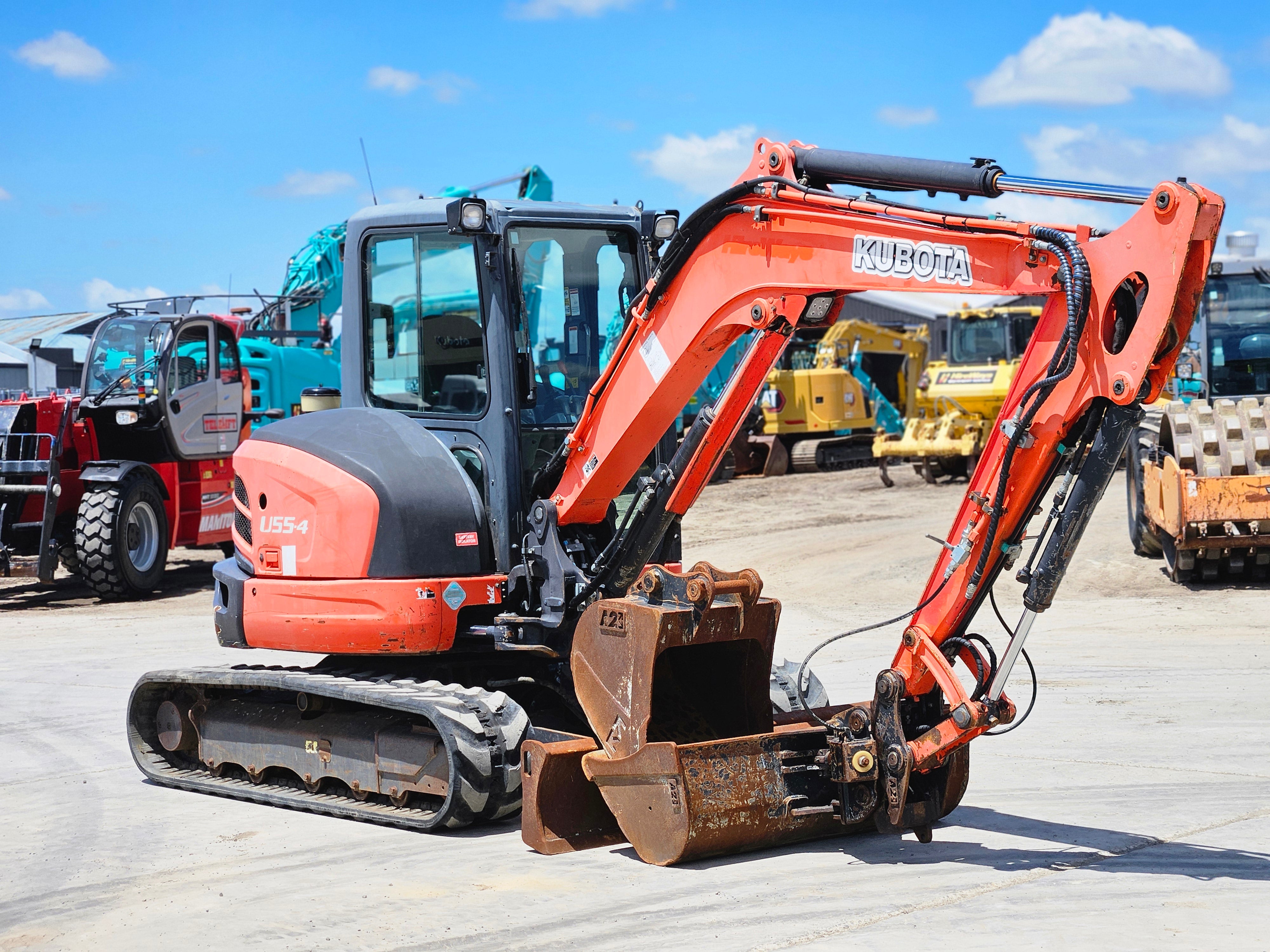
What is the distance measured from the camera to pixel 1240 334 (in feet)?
49.2

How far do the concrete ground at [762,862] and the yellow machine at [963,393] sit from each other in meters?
13.6

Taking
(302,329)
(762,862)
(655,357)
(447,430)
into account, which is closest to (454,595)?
(447,430)

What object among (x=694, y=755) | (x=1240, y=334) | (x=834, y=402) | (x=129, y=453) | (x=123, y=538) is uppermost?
(x=1240, y=334)

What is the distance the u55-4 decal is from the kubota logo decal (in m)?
3.08

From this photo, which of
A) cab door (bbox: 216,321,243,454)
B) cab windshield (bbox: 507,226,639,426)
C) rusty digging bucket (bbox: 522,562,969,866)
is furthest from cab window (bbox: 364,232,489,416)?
cab door (bbox: 216,321,243,454)

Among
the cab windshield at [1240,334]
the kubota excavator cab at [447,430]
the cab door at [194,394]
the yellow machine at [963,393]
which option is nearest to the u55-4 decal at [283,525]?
the kubota excavator cab at [447,430]

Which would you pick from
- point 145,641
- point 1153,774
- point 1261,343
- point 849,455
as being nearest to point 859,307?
point 849,455

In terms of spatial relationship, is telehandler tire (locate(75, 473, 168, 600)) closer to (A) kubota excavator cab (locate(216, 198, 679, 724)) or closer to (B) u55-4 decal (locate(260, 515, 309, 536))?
(A) kubota excavator cab (locate(216, 198, 679, 724))

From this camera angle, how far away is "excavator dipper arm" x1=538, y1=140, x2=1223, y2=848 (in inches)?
199

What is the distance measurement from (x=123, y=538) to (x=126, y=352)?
2.41 metres

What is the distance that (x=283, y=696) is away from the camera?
24.7 ft

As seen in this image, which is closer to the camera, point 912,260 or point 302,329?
point 912,260

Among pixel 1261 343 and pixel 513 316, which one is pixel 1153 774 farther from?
pixel 1261 343

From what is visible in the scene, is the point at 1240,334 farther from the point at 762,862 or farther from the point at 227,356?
the point at 227,356
